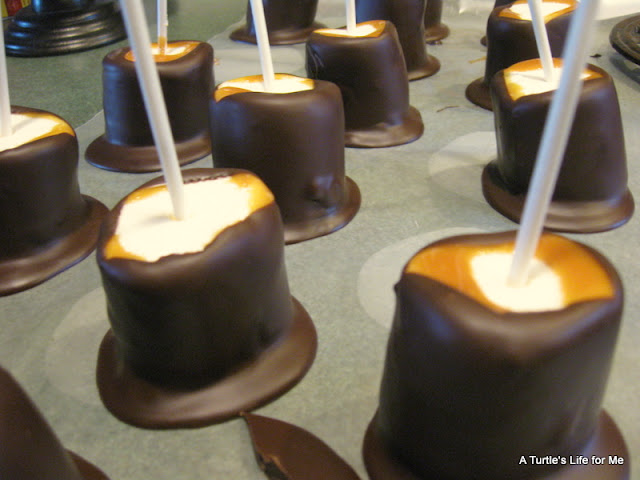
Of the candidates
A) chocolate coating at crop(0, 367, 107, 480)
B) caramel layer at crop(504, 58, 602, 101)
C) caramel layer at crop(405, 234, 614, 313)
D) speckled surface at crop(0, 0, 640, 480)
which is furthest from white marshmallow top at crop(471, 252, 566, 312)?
caramel layer at crop(504, 58, 602, 101)

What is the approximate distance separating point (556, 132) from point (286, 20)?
5.54ft

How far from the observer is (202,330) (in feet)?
2.46

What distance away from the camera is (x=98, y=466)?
74 centimetres

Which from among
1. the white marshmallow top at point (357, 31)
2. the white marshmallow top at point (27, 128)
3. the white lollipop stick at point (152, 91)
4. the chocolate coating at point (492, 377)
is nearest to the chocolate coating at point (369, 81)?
the white marshmallow top at point (357, 31)

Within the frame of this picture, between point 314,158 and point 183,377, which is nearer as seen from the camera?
point 183,377

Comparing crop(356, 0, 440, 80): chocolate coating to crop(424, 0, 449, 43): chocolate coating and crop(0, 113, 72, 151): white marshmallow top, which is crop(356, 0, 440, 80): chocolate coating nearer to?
crop(424, 0, 449, 43): chocolate coating

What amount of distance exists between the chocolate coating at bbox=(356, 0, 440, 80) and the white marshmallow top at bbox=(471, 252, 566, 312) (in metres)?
1.18

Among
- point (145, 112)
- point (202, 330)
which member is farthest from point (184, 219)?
point (145, 112)

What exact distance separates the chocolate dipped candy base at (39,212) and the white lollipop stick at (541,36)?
0.81 meters

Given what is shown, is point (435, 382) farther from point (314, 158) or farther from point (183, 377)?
point (314, 158)

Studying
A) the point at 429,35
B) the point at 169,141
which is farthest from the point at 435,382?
the point at 429,35

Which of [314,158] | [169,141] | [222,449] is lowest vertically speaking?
[222,449]

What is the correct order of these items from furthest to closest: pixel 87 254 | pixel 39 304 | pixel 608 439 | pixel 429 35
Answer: pixel 429 35, pixel 87 254, pixel 39 304, pixel 608 439

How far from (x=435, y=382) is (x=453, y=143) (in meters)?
0.90
